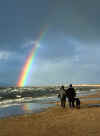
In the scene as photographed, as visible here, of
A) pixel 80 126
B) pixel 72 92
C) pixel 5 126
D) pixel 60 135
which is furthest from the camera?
pixel 72 92

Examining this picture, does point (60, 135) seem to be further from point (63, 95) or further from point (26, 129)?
point (63, 95)

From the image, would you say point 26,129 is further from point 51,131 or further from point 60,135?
point 60,135

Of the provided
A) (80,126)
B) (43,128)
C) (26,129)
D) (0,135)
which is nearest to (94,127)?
(80,126)

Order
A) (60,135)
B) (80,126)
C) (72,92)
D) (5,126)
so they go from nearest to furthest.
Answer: (60,135) → (80,126) → (5,126) → (72,92)

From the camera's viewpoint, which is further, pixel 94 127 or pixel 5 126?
pixel 5 126

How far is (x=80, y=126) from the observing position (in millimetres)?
10867

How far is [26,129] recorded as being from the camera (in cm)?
1093

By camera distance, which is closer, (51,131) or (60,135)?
(60,135)

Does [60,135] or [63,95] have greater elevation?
[63,95]

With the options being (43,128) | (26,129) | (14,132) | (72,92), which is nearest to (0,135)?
(14,132)

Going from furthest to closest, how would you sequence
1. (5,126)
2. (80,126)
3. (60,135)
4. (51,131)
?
(5,126) → (80,126) → (51,131) → (60,135)

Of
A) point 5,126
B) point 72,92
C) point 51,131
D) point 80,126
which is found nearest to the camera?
point 51,131

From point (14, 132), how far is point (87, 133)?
345 cm

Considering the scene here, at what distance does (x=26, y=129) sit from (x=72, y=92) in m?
8.91
